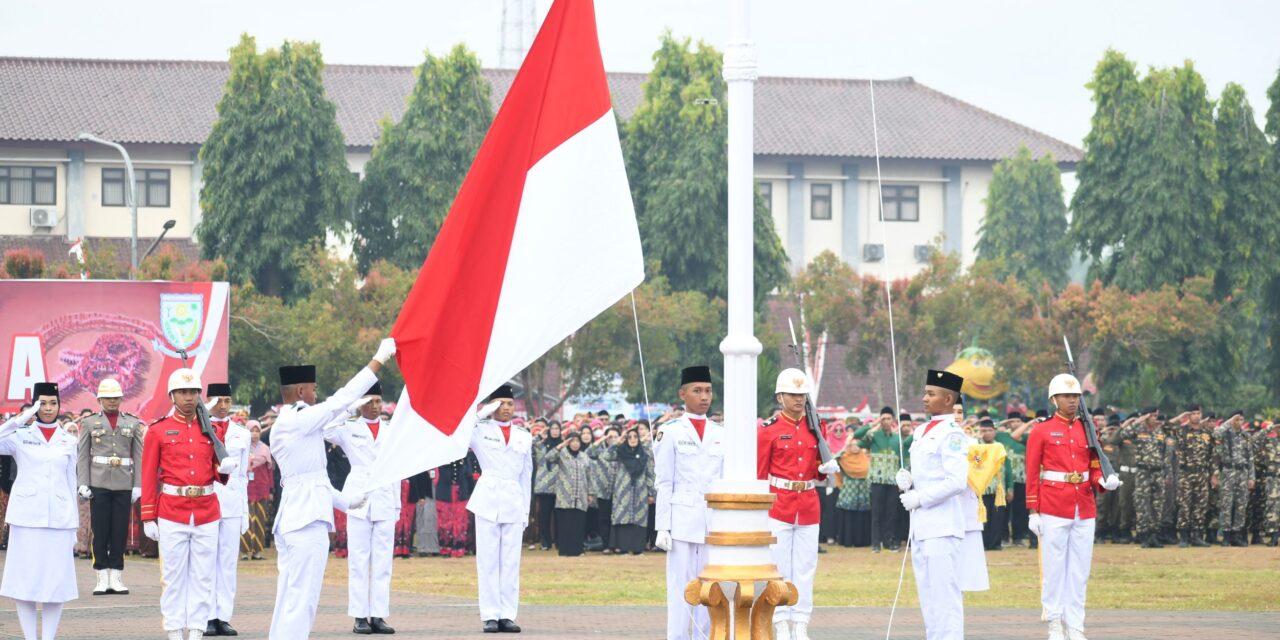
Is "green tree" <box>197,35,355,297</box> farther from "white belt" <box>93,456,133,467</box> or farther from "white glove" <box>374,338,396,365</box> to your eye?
"white glove" <box>374,338,396,365</box>

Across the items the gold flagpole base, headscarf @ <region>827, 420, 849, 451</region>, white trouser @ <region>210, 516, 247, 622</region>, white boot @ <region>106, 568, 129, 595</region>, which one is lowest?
white boot @ <region>106, 568, 129, 595</region>

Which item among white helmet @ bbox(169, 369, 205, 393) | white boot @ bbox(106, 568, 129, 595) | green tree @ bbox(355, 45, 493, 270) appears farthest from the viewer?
green tree @ bbox(355, 45, 493, 270)

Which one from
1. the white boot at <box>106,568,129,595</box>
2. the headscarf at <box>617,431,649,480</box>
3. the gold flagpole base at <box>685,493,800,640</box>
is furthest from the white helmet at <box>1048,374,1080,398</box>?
the headscarf at <box>617,431,649,480</box>

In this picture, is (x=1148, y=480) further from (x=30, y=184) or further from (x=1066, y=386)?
(x=30, y=184)

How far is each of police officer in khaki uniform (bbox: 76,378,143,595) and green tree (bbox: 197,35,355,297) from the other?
98.7ft

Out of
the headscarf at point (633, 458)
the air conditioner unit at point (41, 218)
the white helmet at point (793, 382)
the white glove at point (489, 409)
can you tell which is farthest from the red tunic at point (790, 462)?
the air conditioner unit at point (41, 218)

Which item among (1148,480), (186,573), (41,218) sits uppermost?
(41,218)

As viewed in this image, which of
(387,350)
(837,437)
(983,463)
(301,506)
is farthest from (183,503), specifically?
(837,437)

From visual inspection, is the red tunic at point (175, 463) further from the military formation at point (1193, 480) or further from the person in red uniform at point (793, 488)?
the military formation at point (1193, 480)

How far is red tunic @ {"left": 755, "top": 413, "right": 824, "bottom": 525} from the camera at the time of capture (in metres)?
14.6

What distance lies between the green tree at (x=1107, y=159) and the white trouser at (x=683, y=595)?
39.7 metres

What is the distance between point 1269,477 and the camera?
1096 inches

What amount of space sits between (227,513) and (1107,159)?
3949 centimetres

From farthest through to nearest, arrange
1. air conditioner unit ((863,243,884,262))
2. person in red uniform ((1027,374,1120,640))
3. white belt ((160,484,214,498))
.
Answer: air conditioner unit ((863,243,884,262)) < person in red uniform ((1027,374,1120,640)) < white belt ((160,484,214,498))
